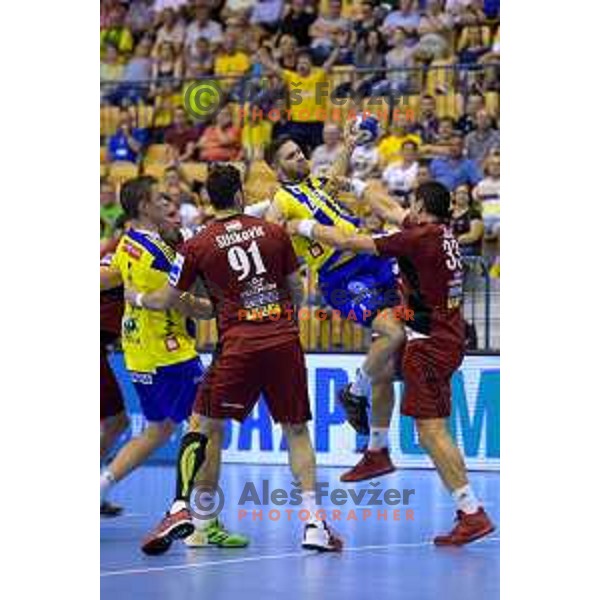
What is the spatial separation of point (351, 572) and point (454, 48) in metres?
7.66

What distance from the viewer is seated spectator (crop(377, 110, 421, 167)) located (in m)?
15.2

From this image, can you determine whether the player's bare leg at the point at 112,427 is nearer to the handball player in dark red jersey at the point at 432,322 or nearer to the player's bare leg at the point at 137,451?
the player's bare leg at the point at 137,451

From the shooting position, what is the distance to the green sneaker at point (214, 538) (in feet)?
32.0

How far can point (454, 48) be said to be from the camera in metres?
15.7

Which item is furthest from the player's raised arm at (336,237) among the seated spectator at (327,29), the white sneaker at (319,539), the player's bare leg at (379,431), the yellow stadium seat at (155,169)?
the yellow stadium seat at (155,169)

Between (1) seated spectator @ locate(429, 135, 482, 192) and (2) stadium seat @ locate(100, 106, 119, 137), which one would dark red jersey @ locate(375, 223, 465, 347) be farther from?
(2) stadium seat @ locate(100, 106, 119, 137)

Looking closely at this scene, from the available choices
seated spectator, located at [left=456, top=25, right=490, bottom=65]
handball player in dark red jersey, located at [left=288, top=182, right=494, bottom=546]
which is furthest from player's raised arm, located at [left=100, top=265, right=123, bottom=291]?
seated spectator, located at [left=456, top=25, right=490, bottom=65]

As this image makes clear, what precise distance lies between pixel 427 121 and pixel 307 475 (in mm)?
6425

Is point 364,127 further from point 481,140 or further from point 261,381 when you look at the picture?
point 481,140

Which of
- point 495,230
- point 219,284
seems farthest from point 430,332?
point 495,230

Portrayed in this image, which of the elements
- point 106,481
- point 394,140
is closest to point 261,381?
point 106,481

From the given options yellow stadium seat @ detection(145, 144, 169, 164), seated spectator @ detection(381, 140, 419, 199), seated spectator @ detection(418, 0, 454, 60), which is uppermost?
seated spectator @ detection(418, 0, 454, 60)

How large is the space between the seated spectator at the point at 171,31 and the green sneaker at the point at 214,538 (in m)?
8.69
